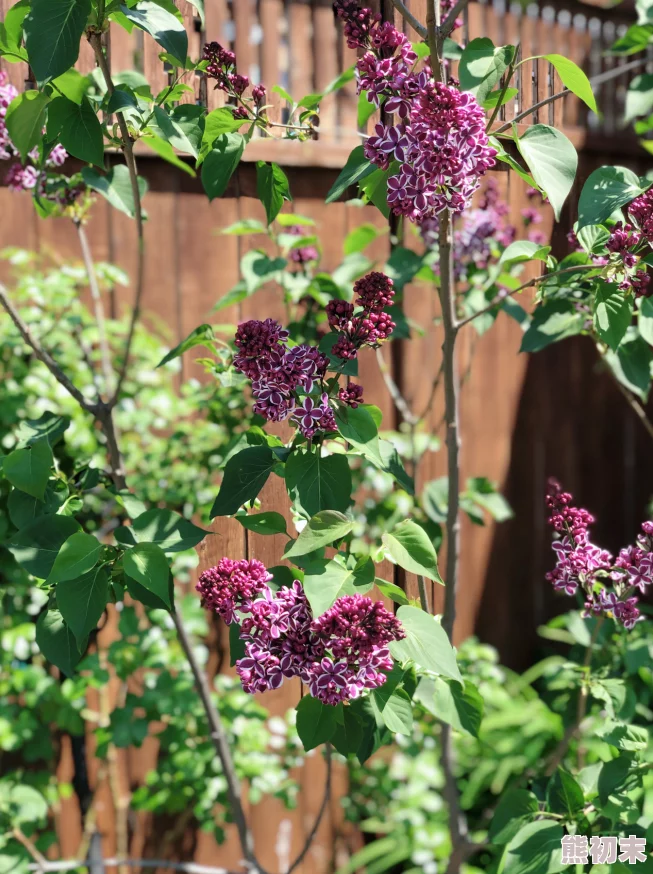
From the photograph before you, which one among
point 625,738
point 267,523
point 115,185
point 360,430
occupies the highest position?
point 115,185

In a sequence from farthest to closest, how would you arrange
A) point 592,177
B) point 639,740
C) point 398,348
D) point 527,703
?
point 527,703, point 398,348, point 639,740, point 592,177

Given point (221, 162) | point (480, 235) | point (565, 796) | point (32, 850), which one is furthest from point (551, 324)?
point (32, 850)

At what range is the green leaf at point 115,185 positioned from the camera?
51.3 inches

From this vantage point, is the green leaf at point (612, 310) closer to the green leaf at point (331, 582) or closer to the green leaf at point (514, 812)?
the green leaf at point (331, 582)

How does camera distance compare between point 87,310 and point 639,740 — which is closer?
point 639,740

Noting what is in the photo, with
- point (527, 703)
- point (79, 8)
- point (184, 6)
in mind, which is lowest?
point (527, 703)

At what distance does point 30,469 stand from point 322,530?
40 cm

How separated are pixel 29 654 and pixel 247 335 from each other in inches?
46.5

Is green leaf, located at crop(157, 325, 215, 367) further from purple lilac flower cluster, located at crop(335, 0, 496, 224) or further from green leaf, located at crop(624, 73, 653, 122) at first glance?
green leaf, located at crop(624, 73, 653, 122)

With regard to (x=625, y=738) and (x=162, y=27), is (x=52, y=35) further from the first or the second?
(x=625, y=738)

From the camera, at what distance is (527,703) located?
2.56 meters

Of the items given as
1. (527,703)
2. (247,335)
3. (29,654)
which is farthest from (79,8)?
(527,703)

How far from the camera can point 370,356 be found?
7.10ft

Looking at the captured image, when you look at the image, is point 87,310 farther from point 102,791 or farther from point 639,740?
point 639,740
